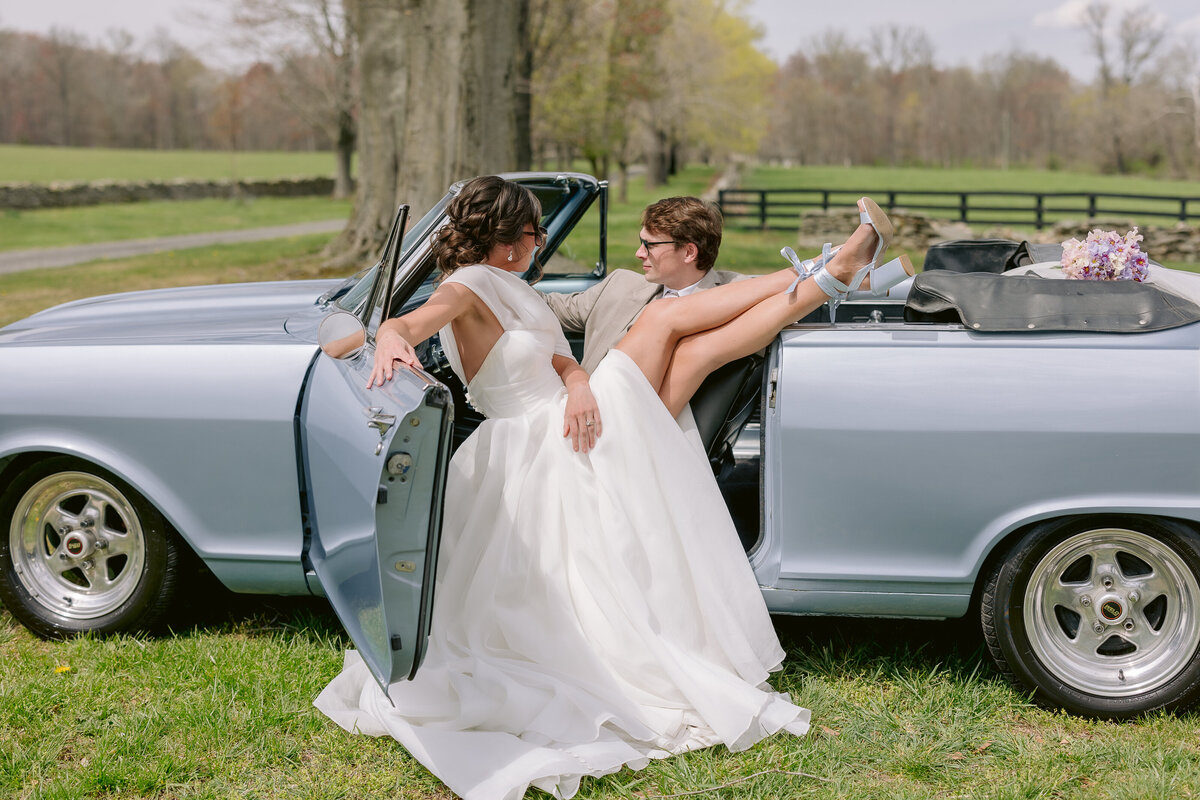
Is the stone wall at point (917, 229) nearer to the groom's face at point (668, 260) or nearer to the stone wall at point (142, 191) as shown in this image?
the groom's face at point (668, 260)

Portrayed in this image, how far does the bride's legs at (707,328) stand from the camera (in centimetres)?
307

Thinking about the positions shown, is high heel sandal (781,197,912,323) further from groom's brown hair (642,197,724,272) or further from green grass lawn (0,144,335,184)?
green grass lawn (0,144,335,184)

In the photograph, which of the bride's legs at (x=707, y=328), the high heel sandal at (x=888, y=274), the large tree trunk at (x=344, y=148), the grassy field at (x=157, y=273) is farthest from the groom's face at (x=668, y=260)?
the large tree trunk at (x=344, y=148)

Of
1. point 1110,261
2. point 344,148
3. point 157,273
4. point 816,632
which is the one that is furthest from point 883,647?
point 344,148

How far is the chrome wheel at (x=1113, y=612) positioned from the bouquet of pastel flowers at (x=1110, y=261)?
34.6 inches

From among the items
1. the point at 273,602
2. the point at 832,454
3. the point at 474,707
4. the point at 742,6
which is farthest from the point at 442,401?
the point at 742,6

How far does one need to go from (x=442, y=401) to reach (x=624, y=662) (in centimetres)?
108

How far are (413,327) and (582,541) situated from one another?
811mm

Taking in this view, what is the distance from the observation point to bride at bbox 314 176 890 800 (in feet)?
9.60

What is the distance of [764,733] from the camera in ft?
9.69

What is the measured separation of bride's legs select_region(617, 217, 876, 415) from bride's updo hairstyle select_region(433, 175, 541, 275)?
1.65ft

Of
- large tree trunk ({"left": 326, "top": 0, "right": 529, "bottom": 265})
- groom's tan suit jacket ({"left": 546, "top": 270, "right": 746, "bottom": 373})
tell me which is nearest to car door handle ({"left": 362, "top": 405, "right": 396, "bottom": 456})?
groom's tan suit jacket ({"left": 546, "top": 270, "right": 746, "bottom": 373})

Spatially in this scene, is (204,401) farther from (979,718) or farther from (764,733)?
(979,718)

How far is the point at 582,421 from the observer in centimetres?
314
